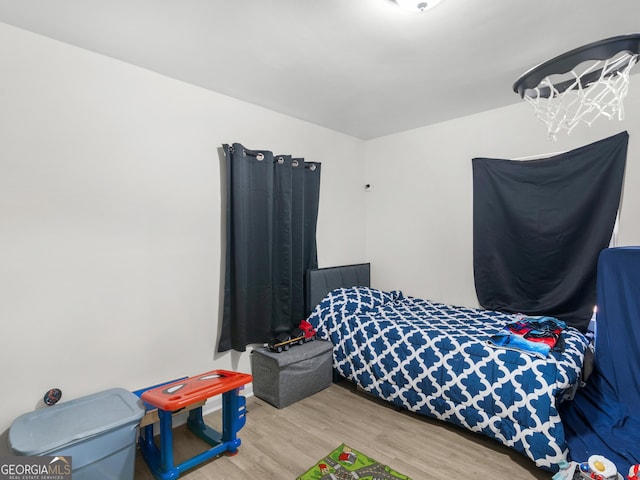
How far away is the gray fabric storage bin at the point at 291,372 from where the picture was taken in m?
2.72

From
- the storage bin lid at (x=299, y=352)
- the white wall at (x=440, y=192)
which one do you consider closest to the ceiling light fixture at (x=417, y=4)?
the white wall at (x=440, y=192)

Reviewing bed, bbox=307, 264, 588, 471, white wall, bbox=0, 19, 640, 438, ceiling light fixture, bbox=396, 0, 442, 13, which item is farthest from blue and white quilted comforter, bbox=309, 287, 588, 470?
ceiling light fixture, bbox=396, 0, 442, 13

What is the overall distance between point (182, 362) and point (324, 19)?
8.21 feet

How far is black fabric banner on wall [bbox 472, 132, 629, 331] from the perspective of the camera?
2564mm

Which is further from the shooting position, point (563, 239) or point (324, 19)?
point (563, 239)

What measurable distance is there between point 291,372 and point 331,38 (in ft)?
7.98

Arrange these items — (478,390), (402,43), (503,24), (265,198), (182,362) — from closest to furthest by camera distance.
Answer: (503,24)
(402,43)
(478,390)
(182,362)
(265,198)

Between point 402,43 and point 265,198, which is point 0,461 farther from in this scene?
point 402,43

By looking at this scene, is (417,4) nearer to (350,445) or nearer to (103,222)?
(103,222)

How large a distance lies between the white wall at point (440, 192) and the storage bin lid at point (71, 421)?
2.88 metres

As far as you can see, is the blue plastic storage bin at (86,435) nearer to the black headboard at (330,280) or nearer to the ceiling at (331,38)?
the black headboard at (330,280)

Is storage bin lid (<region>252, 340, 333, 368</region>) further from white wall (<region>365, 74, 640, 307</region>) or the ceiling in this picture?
the ceiling

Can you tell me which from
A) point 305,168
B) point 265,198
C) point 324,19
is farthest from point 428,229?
point 324,19

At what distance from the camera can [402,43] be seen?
6.61 ft
